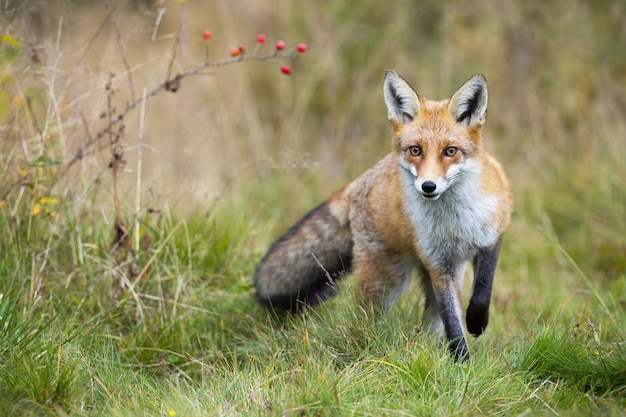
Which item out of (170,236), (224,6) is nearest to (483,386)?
(170,236)

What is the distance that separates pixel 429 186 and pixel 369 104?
16.9ft

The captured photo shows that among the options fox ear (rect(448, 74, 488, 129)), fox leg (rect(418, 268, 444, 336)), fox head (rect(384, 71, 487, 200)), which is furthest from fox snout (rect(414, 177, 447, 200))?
fox leg (rect(418, 268, 444, 336))

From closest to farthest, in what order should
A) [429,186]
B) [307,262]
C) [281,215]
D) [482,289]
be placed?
1. [429,186]
2. [482,289]
3. [307,262]
4. [281,215]

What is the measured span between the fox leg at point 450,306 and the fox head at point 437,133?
1.91 ft

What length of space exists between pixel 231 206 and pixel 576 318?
321cm

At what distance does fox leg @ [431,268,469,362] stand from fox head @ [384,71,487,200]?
22.9 inches

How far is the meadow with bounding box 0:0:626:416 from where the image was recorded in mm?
3506

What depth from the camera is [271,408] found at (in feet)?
10.7

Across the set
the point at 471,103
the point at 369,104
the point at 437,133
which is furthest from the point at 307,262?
the point at 369,104

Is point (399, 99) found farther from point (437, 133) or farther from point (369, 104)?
point (369, 104)

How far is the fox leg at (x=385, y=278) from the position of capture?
→ 4586 millimetres

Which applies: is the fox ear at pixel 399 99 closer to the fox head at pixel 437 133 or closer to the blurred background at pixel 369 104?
the fox head at pixel 437 133

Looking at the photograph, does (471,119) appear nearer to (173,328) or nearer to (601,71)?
(173,328)

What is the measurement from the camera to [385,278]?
15.0 feet
